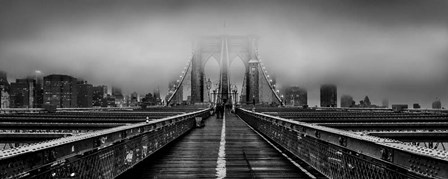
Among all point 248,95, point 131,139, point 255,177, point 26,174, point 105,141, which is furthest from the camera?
point 248,95

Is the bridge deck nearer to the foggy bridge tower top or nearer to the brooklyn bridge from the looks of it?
the brooklyn bridge

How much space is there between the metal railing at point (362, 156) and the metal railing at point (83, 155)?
4.40m

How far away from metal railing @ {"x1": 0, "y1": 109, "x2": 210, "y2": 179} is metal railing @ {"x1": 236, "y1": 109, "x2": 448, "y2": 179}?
173 inches

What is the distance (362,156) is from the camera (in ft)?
27.7

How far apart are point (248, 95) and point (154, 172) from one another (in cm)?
11981

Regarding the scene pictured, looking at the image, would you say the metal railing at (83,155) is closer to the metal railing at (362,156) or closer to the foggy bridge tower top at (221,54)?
the metal railing at (362,156)

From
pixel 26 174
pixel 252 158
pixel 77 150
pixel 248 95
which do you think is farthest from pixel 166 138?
pixel 248 95

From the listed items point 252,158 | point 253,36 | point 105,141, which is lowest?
point 252,158

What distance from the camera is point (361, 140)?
822 centimetres

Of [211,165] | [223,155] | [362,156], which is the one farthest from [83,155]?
[223,155]

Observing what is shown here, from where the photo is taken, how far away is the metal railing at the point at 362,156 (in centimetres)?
569

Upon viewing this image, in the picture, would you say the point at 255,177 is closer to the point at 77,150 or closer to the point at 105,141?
the point at 105,141

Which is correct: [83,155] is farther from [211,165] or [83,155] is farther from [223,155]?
[223,155]

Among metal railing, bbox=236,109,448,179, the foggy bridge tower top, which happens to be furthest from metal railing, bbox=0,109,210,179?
the foggy bridge tower top
